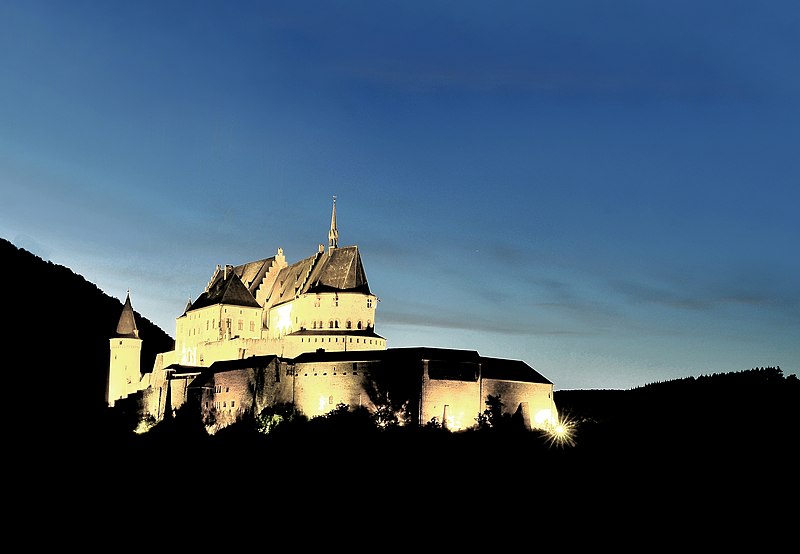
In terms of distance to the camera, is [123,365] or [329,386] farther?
[123,365]

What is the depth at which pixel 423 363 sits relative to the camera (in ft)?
200

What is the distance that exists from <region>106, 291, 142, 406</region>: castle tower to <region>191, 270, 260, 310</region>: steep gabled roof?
5.66 meters

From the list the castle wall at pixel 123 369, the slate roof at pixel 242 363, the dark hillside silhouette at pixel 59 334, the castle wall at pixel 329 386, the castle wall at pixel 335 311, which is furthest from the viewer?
the dark hillside silhouette at pixel 59 334

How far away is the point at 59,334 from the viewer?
12494 cm

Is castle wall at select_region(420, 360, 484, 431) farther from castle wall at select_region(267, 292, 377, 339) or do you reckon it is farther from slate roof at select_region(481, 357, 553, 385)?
castle wall at select_region(267, 292, 377, 339)

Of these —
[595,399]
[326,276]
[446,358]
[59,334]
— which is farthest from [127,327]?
[59,334]

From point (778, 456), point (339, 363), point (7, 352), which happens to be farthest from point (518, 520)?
point (7, 352)

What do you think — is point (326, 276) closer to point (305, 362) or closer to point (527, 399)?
point (305, 362)

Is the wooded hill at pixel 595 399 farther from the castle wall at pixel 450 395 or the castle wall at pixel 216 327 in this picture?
the castle wall at pixel 216 327

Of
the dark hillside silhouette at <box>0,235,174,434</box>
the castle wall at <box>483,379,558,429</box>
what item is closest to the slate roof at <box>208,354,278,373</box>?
the castle wall at <box>483,379,558,429</box>

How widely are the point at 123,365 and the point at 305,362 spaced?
18201mm

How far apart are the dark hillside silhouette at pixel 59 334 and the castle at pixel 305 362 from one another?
86.5 feet

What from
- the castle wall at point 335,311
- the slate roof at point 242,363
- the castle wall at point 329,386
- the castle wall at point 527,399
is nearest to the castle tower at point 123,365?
the slate roof at point 242,363

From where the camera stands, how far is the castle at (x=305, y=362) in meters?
61.6
